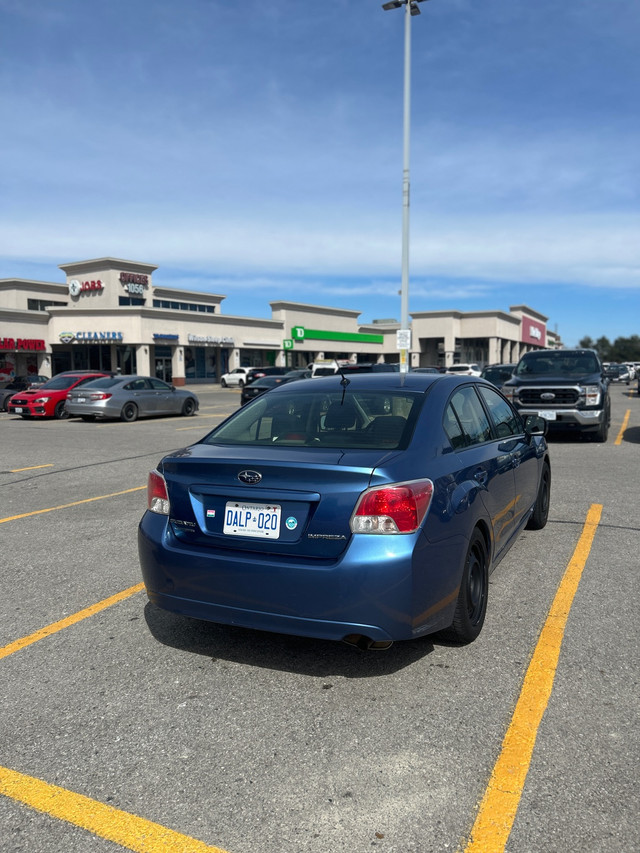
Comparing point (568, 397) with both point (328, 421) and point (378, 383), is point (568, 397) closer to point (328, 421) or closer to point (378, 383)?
point (378, 383)

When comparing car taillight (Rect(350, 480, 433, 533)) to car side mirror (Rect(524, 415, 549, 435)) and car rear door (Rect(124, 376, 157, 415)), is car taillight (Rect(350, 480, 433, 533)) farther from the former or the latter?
car rear door (Rect(124, 376, 157, 415))

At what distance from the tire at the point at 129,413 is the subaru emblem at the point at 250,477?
1669 cm

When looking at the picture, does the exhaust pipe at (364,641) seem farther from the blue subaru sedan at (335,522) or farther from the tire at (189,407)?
the tire at (189,407)

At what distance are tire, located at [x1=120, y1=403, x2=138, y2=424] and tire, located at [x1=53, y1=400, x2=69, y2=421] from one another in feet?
6.37

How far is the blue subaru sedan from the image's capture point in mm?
3156

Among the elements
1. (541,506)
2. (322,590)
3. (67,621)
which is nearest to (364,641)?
(322,590)

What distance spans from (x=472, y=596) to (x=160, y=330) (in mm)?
47801

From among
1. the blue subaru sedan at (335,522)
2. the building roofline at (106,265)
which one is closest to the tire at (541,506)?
the blue subaru sedan at (335,522)

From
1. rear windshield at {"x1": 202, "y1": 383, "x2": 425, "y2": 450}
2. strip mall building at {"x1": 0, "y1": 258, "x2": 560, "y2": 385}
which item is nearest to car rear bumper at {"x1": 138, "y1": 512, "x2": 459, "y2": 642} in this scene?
rear windshield at {"x1": 202, "y1": 383, "x2": 425, "y2": 450}

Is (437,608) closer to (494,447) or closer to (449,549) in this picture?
(449,549)

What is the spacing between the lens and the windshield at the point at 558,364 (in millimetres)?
13703

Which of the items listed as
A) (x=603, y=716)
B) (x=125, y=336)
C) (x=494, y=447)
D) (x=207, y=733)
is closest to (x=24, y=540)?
(x=207, y=733)

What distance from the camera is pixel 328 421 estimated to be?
398cm

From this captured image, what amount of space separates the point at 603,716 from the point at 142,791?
203 cm
